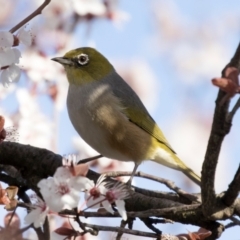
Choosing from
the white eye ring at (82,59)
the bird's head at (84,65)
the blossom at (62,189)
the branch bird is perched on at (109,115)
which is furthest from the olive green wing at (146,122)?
the blossom at (62,189)

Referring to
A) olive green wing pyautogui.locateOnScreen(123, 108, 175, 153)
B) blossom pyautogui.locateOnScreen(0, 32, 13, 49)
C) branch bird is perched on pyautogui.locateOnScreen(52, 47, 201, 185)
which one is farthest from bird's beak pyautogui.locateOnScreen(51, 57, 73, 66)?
blossom pyautogui.locateOnScreen(0, 32, 13, 49)

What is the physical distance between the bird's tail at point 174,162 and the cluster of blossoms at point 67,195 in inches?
105

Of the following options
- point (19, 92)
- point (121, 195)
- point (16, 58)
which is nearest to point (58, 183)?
point (121, 195)

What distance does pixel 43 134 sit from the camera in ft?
14.5

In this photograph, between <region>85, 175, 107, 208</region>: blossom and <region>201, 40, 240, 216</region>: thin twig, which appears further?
<region>85, 175, 107, 208</region>: blossom

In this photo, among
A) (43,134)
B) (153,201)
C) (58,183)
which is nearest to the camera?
(58,183)

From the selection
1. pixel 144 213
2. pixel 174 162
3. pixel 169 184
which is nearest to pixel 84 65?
pixel 174 162

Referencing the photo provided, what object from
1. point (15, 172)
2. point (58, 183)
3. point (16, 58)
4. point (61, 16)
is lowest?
point (15, 172)

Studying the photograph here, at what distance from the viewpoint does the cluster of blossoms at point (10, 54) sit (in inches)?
94.0

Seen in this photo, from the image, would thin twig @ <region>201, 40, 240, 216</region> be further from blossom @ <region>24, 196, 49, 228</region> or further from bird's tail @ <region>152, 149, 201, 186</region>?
bird's tail @ <region>152, 149, 201, 186</region>

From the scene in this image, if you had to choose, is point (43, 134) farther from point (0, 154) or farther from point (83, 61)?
point (0, 154)

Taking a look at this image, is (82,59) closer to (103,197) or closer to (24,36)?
(24,36)

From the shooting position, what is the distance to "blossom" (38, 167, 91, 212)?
79.0 inches

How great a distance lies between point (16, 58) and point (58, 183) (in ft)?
2.15
